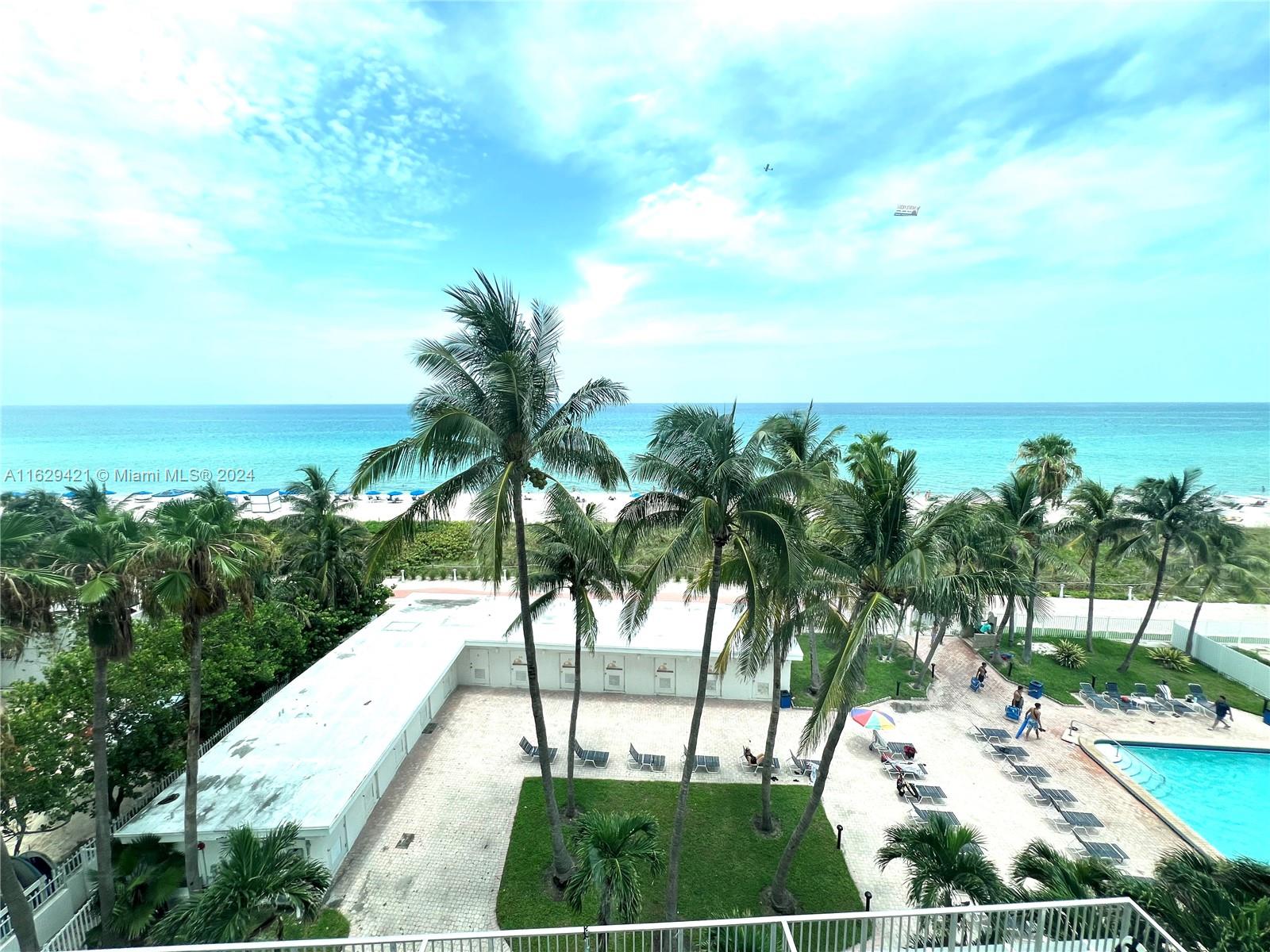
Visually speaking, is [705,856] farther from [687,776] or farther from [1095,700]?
[1095,700]

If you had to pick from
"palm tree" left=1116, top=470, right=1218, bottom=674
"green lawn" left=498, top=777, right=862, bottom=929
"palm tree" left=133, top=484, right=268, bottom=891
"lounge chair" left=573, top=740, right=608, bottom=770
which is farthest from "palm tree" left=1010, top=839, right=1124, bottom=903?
"palm tree" left=1116, top=470, right=1218, bottom=674

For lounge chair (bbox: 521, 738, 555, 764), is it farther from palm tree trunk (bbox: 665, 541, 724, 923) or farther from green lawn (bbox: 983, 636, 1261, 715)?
green lawn (bbox: 983, 636, 1261, 715)

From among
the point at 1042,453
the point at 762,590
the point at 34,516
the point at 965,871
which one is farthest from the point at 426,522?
the point at 1042,453

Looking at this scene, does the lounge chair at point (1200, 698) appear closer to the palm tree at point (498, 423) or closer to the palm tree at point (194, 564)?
the palm tree at point (498, 423)

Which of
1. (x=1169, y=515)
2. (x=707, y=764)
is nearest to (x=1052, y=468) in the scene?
(x=1169, y=515)

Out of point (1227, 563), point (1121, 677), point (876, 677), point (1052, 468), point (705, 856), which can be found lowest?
point (705, 856)

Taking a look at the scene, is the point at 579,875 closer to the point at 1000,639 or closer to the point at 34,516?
the point at 34,516
